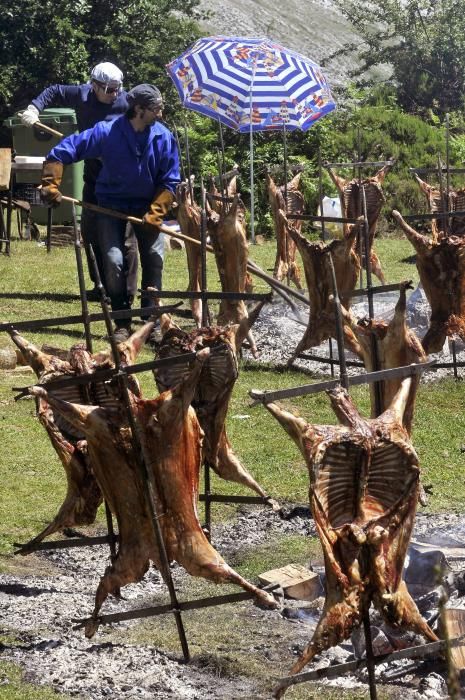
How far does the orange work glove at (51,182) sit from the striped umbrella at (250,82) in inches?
215

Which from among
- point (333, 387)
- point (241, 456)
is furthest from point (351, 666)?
point (241, 456)

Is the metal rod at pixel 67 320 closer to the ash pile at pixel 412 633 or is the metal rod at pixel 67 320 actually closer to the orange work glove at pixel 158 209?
the ash pile at pixel 412 633

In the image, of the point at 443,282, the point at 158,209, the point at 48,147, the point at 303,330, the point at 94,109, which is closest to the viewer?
the point at 443,282

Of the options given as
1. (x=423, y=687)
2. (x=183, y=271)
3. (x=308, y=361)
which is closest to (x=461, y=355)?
(x=308, y=361)

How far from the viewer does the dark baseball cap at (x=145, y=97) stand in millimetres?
11102

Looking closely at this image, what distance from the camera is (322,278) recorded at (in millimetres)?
11234

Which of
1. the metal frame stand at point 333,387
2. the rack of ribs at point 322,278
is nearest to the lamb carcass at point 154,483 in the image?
the metal frame stand at point 333,387

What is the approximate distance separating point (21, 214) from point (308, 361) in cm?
805

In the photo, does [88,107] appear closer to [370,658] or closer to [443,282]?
[443,282]

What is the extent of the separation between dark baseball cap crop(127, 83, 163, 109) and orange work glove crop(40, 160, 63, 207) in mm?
838

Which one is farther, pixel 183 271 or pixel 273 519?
pixel 183 271

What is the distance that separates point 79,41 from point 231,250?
1061cm

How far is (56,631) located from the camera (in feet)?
19.7

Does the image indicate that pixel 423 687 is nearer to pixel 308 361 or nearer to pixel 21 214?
pixel 308 361
